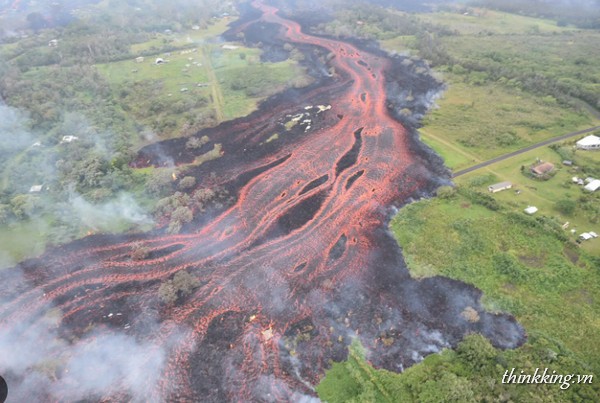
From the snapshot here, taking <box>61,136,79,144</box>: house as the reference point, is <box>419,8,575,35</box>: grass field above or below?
above

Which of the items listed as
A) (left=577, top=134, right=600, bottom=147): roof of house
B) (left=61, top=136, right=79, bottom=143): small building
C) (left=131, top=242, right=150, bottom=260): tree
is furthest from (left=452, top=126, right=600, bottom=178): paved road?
(left=61, top=136, right=79, bottom=143): small building

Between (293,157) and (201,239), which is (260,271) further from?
(293,157)

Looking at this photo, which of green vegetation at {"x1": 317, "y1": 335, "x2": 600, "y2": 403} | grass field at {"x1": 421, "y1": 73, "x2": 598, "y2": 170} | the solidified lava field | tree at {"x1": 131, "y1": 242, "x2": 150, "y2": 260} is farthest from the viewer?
grass field at {"x1": 421, "y1": 73, "x2": 598, "y2": 170}

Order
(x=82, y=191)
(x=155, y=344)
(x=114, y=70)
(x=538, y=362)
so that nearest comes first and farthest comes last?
(x=538, y=362) < (x=155, y=344) < (x=82, y=191) < (x=114, y=70)

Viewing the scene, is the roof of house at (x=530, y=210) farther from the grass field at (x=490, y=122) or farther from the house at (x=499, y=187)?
the grass field at (x=490, y=122)

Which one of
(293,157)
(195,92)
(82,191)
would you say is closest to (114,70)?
(195,92)

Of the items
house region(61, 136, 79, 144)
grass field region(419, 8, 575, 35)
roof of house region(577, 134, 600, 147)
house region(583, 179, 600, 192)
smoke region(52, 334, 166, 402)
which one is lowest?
smoke region(52, 334, 166, 402)

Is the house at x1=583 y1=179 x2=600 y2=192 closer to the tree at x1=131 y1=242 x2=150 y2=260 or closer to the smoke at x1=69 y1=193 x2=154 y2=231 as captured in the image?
the tree at x1=131 y1=242 x2=150 y2=260

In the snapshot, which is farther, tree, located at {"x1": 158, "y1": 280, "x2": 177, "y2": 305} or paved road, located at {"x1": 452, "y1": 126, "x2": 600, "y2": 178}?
paved road, located at {"x1": 452, "y1": 126, "x2": 600, "y2": 178}
